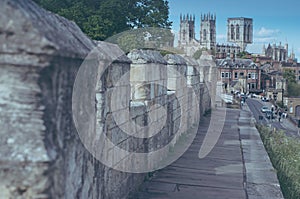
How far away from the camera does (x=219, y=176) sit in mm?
6086

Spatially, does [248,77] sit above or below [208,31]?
below

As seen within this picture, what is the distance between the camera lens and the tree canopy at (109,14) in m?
22.8

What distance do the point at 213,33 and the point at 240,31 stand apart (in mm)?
13121

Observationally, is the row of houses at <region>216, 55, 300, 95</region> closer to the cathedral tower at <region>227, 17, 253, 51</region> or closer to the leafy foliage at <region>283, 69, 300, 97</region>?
the leafy foliage at <region>283, 69, 300, 97</region>

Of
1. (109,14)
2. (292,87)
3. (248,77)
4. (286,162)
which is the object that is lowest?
(286,162)

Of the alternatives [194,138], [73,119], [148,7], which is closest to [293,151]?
[194,138]

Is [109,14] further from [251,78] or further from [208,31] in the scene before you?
[208,31]

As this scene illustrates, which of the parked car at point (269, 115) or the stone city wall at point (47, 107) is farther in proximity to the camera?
the parked car at point (269, 115)

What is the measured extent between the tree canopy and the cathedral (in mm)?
97771

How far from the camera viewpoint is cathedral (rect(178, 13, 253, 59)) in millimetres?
131250

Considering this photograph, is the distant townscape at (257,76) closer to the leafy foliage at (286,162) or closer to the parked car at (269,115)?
the parked car at (269,115)

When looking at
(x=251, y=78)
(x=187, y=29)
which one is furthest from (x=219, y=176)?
(x=187, y=29)

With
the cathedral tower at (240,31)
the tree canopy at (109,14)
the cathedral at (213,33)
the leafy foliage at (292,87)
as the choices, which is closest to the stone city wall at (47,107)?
the tree canopy at (109,14)

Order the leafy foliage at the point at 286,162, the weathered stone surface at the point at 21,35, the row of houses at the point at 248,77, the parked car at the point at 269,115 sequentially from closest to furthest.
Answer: the weathered stone surface at the point at 21,35, the leafy foliage at the point at 286,162, the parked car at the point at 269,115, the row of houses at the point at 248,77
